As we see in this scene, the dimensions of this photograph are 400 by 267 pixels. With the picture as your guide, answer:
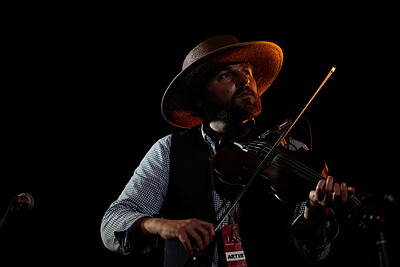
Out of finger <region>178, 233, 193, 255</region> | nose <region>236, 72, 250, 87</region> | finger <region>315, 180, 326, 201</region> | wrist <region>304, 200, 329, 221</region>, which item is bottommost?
wrist <region>304, 200, 329, 221</region>

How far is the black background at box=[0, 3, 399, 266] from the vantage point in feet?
9.30

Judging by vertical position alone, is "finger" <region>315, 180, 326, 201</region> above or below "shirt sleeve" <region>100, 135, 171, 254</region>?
above

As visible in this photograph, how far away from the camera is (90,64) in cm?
336

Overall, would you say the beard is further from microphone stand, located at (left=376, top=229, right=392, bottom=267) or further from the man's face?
microphone stand, located at (left=376, top=229, right=392, bottom=267)

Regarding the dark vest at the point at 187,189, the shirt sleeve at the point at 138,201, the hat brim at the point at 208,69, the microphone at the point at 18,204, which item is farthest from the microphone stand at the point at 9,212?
the hat brim at the point at 208,69

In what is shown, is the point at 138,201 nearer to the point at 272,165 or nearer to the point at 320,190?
the point at 272,165

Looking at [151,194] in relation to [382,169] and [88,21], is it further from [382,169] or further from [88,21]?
[88,21]

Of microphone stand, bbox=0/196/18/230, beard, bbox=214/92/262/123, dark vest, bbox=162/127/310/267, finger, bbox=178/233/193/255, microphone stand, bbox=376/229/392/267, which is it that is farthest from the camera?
beard, bbox=214/92/262/123

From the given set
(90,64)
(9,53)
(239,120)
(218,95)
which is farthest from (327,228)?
(9,53)

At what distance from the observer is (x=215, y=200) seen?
74.9 inches

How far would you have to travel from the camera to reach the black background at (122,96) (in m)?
2.83

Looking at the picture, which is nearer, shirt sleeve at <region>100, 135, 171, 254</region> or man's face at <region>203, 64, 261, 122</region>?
shirt sleeve at <region>100, 135, 171, 254</region>

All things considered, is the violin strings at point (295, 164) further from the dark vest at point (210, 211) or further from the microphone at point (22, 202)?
the microphone at point (22, 202)

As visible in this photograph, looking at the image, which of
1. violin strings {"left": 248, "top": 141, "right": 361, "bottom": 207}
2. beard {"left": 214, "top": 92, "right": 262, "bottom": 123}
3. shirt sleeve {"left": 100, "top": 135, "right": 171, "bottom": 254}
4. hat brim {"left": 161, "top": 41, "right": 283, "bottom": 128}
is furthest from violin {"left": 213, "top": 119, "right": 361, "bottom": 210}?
hat brim {"left": 161, "top": 41, "right": 283, "bottom": 128}
